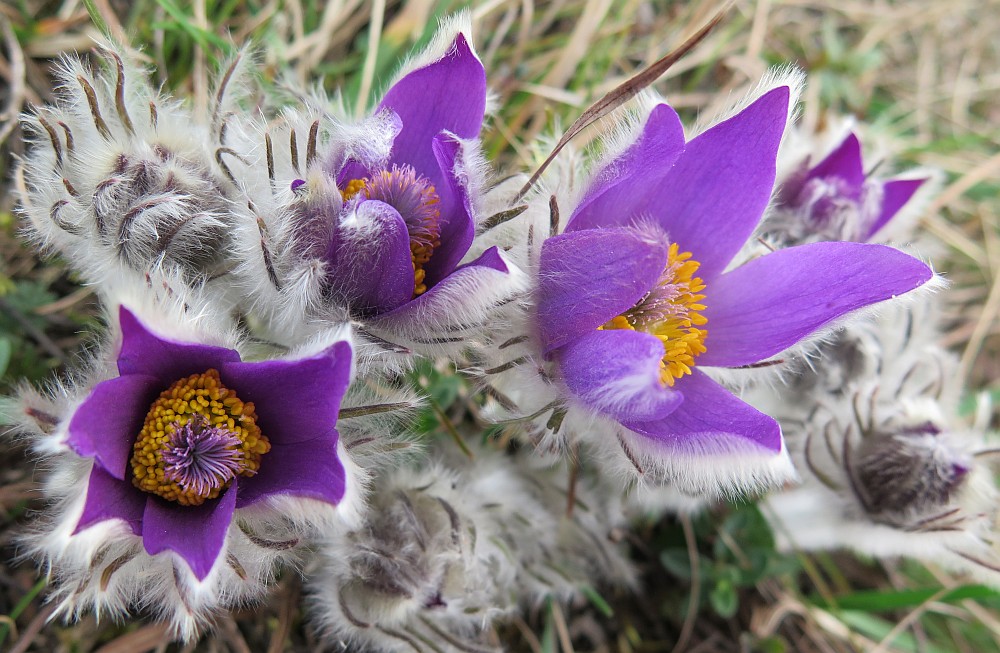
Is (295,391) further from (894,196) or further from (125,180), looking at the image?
(894,196)

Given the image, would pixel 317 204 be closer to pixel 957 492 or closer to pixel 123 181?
pixel 123 181

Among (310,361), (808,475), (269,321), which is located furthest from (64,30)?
(808,475)

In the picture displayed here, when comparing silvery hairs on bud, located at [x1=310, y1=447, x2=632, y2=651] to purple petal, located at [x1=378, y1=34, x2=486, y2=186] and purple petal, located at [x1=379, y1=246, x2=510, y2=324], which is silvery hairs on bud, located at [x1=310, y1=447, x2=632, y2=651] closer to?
purple petal, located at [x1=379, y1=246, x2=510, y2=324]

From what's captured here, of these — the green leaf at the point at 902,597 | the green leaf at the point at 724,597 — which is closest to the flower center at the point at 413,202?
the green leaf at the point at 724,597

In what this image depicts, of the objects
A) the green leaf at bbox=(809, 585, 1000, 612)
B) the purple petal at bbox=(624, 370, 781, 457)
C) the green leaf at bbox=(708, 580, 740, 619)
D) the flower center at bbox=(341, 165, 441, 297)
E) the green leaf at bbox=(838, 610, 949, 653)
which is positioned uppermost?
the flower center at bbox=(341, 165, 441, 297)

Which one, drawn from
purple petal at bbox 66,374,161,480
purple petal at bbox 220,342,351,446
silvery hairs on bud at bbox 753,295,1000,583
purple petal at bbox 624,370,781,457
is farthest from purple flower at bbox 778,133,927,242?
purple petal at bbox 66,374,161,480

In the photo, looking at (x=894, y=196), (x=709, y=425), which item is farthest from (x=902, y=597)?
(x=709, y=425)

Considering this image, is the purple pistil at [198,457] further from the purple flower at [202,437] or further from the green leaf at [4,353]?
the green leaf at [4,353]
